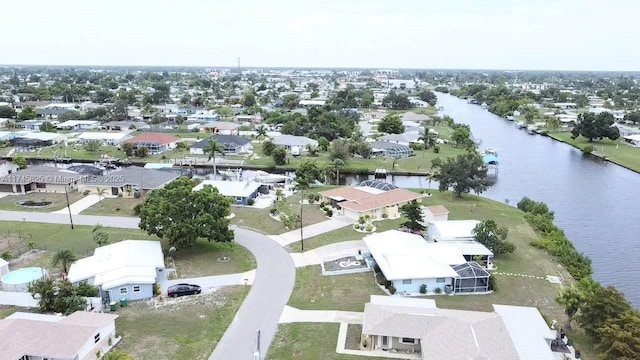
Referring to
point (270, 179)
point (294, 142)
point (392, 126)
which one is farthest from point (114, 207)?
point (392, 126)

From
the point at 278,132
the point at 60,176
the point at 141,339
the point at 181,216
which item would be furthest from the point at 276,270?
the point at 278,132

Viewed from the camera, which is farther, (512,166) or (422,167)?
(512,166)

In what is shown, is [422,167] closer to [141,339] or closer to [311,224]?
[311,224]

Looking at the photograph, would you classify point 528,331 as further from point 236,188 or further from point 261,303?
point 236,188

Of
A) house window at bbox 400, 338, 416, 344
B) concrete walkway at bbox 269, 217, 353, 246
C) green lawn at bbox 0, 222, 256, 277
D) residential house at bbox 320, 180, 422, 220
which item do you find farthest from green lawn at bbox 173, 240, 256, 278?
house window at bbox 400, 338, 416, 344

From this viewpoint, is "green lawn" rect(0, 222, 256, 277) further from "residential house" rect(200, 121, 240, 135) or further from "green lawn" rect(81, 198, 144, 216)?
"residential house" rect(200, 121, 240, 135)

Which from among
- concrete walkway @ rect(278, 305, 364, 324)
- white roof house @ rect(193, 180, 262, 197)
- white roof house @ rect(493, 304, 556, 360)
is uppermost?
white roof house @ rect(493, 304, 556, 360)
